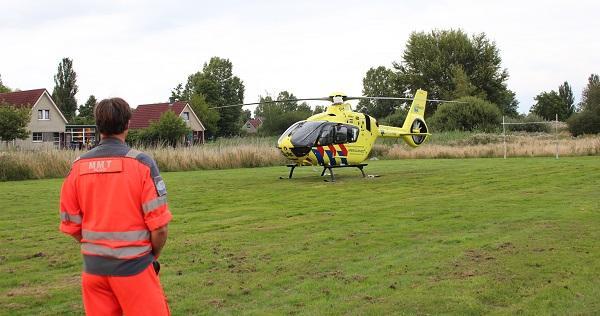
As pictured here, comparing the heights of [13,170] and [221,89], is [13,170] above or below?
below

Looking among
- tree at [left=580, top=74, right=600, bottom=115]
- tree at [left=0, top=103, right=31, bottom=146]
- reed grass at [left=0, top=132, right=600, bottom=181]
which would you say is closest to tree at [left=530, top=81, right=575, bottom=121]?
tree at [left=580, top=74, right=600, bottom=115]

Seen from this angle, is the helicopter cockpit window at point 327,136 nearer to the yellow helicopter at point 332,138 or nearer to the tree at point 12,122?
the yellow helicopter at point 332,138

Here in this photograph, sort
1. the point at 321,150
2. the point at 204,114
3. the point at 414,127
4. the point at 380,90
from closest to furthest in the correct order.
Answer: the point at 321,150
the point at 414,127
the point at 204,114
the point at 380,90

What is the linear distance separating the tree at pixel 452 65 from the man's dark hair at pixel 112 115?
63442 millimetres

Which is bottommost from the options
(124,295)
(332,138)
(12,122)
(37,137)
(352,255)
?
(352,255)

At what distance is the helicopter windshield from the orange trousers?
15.0m

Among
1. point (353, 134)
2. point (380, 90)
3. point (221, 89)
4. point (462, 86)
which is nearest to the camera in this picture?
point (353, 134)

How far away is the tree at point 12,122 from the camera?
4091 cm

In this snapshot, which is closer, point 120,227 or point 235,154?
point 120,227

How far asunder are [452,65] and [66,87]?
4843 cm

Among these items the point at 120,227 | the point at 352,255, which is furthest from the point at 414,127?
the point at 120,227

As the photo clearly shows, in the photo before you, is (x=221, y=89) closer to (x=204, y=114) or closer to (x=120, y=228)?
(x=204, y=114)

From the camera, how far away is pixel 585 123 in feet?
150

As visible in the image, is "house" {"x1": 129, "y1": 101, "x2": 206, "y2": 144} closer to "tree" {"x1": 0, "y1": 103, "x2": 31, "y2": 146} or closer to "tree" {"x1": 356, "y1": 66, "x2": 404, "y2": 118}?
"tree" {"x1": 0, "y1": 103, "x2": 31, "y2": 146}
